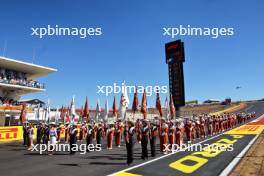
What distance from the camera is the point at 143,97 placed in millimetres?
22453

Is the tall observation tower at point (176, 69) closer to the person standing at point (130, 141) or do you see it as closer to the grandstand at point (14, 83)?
the person standing at point (130, 141)

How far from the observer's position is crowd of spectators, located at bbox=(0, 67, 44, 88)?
44.2m

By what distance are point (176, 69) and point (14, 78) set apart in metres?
29.0

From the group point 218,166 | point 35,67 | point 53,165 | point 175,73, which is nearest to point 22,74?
point 35,67

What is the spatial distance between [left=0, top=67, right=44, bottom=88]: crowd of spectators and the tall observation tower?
85.6 feet

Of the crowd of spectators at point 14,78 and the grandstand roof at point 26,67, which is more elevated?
the grandstand roof at point 26,67

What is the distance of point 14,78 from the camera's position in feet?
155

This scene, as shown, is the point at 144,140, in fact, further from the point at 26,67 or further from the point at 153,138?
the point at 26,67

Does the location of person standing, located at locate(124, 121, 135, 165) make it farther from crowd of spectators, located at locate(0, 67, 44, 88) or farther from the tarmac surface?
crowd of spectators, located at locate(0, 67, 44, 88)

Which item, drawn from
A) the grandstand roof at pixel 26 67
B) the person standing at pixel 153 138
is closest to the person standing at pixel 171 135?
the person standing at pixel 153 138

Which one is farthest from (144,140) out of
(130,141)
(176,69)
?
(176,69)

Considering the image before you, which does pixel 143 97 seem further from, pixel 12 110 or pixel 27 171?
Result: pixel 12 110

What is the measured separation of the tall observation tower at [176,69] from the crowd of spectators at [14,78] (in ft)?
85.6

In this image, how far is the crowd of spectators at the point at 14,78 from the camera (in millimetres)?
44250
